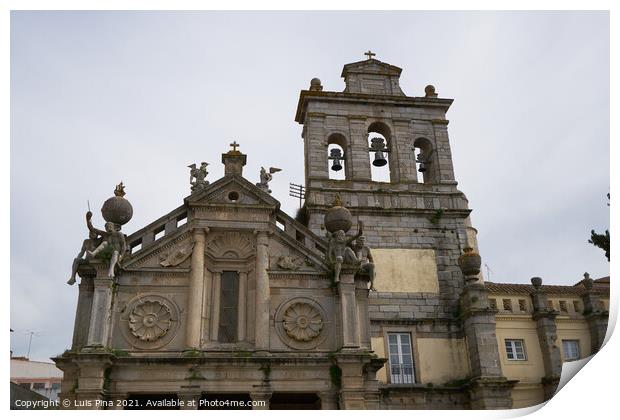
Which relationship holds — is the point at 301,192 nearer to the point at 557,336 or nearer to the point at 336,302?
the point at 336,302

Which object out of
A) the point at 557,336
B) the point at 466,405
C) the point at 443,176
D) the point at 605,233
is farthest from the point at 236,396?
the point at 557,336

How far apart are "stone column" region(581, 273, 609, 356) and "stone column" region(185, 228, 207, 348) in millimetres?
15343

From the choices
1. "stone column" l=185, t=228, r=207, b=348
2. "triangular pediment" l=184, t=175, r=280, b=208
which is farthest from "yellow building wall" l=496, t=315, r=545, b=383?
"stone column" l=185, t=228, r=207, b=348

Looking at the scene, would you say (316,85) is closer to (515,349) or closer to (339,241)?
→ (339,241)

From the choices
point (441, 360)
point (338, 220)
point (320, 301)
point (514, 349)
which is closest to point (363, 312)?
point (320, 301)

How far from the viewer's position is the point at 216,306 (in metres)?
17.1

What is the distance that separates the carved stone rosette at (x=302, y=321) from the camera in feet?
54.7

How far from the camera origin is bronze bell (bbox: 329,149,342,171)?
2417cm

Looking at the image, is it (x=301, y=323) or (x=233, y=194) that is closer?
(x=301, y=323)

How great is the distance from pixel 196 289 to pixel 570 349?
16.1 m

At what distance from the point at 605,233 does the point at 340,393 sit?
7907 mm

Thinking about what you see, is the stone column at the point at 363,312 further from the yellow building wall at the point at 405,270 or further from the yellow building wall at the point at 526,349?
the yellow building wall at the point at 526,349

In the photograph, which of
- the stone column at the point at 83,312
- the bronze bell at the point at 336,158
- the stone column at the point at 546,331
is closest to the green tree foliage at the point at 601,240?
the stone column at the point at 546,331

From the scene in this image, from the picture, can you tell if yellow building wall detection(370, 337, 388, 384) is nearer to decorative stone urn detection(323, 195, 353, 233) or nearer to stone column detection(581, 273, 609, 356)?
decorative stone urn detection(323, 195, 353, 233)
